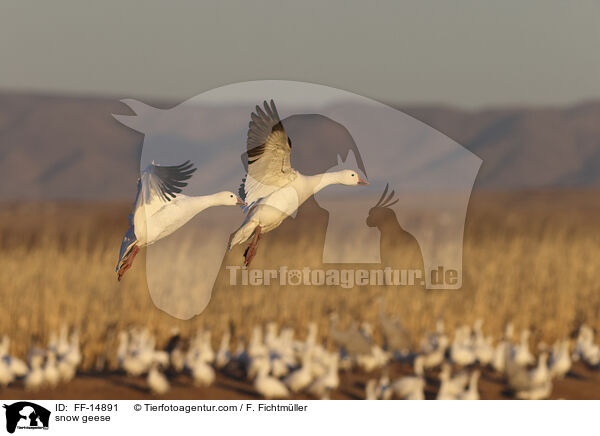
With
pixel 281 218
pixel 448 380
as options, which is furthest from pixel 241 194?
pixel 448 380

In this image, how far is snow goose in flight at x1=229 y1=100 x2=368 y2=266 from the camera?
620cm

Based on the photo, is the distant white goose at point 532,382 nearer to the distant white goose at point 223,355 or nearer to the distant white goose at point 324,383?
the distant white goose at point 324,383

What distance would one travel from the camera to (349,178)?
22.8 ft

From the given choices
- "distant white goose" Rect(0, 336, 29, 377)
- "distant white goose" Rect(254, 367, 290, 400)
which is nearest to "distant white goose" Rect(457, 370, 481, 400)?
"distant white goose" Rect(254, 367, 290, 400)

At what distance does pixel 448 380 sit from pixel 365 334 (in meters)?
1.56

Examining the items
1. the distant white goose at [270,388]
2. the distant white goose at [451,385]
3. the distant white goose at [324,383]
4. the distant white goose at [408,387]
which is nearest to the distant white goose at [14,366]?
the distant white goose at [270,388]

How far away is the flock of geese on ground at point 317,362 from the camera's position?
303 inches

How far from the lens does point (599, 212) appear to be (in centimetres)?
3694

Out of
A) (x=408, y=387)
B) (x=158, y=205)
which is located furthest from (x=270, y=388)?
(x=158, y=205)

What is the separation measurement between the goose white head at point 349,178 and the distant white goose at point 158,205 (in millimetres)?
1135

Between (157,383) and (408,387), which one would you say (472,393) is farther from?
(157,383)

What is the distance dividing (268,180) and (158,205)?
34.6 inches

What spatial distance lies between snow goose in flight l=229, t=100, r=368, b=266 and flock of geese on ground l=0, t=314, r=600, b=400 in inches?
78.3

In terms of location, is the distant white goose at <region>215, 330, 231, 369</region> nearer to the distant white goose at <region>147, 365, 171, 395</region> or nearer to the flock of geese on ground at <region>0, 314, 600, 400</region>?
the flock of geese on ground at <region>0, 314, 600, 400</region>
